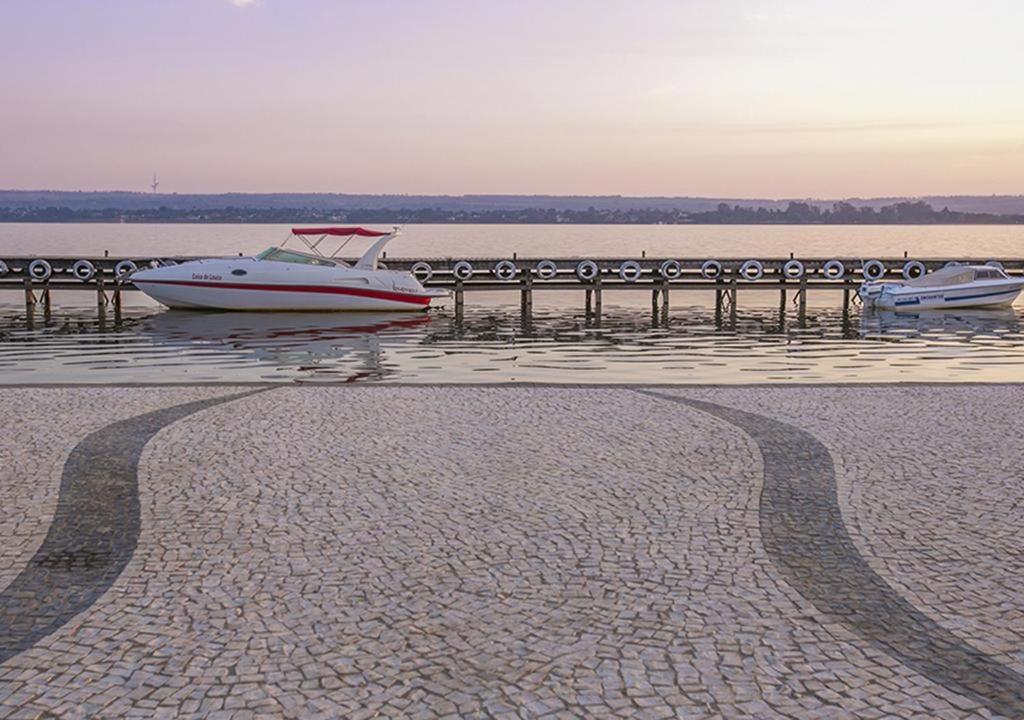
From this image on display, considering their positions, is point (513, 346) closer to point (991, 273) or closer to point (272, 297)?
point (272, 297)

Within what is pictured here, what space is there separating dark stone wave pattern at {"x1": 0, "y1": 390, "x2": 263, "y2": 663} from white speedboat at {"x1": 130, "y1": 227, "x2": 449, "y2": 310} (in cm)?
2133

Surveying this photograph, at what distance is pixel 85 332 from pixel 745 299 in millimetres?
28236

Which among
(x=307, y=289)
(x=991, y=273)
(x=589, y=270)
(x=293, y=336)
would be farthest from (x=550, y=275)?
(x=991, y=273)

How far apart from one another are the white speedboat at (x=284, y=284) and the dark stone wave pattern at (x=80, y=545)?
70.0 feet

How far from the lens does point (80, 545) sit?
7.20 metres

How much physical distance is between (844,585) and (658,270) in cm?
3078

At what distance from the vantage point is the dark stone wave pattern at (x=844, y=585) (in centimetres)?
521

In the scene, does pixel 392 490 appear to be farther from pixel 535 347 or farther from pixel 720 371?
pixel 535 347

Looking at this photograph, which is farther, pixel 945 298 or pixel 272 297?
pixel 945 298

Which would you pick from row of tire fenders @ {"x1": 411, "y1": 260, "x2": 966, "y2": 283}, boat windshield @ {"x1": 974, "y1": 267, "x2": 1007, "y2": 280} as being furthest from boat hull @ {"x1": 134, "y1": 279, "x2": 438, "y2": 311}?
boat windshield @ {"x1": 974, "y1": 267, "x2": 1007, "y2": 280}

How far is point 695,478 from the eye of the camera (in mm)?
9156

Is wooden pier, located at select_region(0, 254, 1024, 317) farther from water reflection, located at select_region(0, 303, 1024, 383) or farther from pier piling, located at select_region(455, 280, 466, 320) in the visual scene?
water reflection, located at select_region(0, 303, 1024, 383)

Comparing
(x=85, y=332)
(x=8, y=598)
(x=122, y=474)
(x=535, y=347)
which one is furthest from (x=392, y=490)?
(x=85, y=332)

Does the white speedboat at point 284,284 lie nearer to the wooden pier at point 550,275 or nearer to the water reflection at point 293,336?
the water reflection at point 293,336
